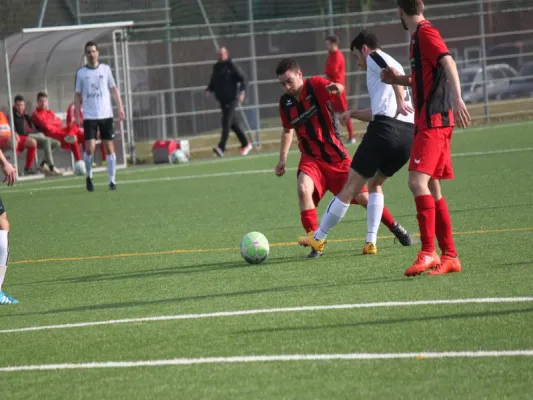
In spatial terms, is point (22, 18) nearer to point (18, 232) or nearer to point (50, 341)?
point (18, 232)

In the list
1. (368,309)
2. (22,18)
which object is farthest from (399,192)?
(22,18)

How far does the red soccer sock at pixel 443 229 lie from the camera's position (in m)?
8.22

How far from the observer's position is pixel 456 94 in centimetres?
767

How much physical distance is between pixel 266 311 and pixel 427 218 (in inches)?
63.9

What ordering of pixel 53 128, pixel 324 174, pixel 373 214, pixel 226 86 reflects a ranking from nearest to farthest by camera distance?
pixel 373 214 < pixel 324 174 < pixel 53 128 < pixel 226 86

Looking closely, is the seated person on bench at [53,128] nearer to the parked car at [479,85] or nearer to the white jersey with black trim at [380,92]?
the parked car at [479,85]

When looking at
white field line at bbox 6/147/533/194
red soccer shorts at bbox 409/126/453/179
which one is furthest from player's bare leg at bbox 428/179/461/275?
white field line at bbox 6/147/533/194

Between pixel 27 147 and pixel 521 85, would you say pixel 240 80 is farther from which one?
pixel 521 85

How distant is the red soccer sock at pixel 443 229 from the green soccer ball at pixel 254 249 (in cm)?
167

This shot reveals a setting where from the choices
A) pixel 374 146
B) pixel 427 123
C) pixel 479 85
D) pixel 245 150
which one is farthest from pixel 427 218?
pixel 479 85

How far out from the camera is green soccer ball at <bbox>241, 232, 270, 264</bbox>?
944 centimetres

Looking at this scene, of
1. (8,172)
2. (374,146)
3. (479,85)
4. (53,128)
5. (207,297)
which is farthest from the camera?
(479,85)

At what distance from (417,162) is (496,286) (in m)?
1.17

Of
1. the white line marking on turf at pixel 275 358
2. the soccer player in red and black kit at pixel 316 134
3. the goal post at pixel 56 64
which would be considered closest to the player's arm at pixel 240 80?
the goal post at pixel 56 64
